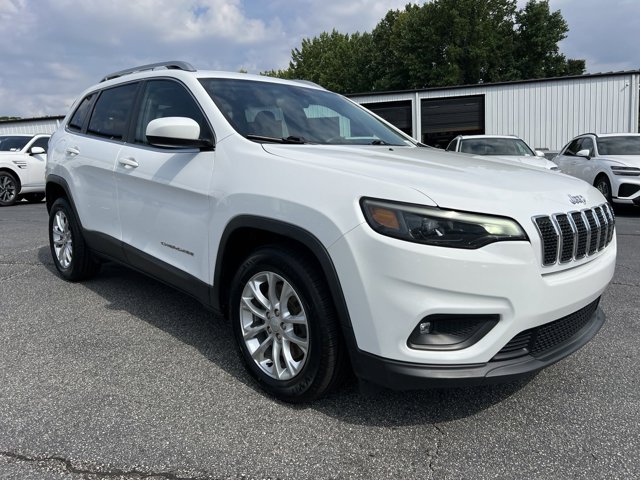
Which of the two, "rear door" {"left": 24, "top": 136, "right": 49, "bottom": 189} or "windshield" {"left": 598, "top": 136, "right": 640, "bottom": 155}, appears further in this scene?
"rear door" {"left": 24, "top": 136, "right": 49, "bottom": 189}

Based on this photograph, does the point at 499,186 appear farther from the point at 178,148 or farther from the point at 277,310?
the point at 178,148

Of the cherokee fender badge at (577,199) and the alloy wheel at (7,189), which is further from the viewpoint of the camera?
the alloy wheel at (7,189)

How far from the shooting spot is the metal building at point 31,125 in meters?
24.9

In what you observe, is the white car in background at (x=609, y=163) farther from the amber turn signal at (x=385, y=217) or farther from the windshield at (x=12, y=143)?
the windshield at (x=12, y=143)

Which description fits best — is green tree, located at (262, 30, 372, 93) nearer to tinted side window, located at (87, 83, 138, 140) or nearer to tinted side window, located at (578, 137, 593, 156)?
tinted side window, located at (578, 137, 593, 156)

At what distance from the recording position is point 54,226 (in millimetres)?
5074

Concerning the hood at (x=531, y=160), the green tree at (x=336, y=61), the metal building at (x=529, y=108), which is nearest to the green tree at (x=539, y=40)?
the green tree at (x=336, y=61)

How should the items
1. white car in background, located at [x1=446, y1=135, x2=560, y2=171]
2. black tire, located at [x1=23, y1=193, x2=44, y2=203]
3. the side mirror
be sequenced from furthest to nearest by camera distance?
1. black tire, located at [x1=23, y1=193, x2=44, y2=203]
2. white car in background, located at [x1=446, y1=135, x2=560, y2=171]
3. the side mirror

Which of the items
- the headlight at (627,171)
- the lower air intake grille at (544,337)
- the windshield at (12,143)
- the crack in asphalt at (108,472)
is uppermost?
the windshield at (12,143)

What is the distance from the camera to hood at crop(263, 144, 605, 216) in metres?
2.18

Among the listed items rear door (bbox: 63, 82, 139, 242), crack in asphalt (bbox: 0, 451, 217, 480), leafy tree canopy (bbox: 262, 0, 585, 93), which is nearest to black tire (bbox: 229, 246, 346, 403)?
crack in asphalt (bbox: 0, 451, 217, 480)

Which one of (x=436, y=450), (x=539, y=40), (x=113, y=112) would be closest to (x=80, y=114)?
(x=113, y=112)

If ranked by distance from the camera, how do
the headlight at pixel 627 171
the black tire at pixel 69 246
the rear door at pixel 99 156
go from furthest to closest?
the headlight at pixel 627 171, the black tire at pixel 69 246, the rear door at pixel 99 156

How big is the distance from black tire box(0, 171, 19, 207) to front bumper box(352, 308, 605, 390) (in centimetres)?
1316
